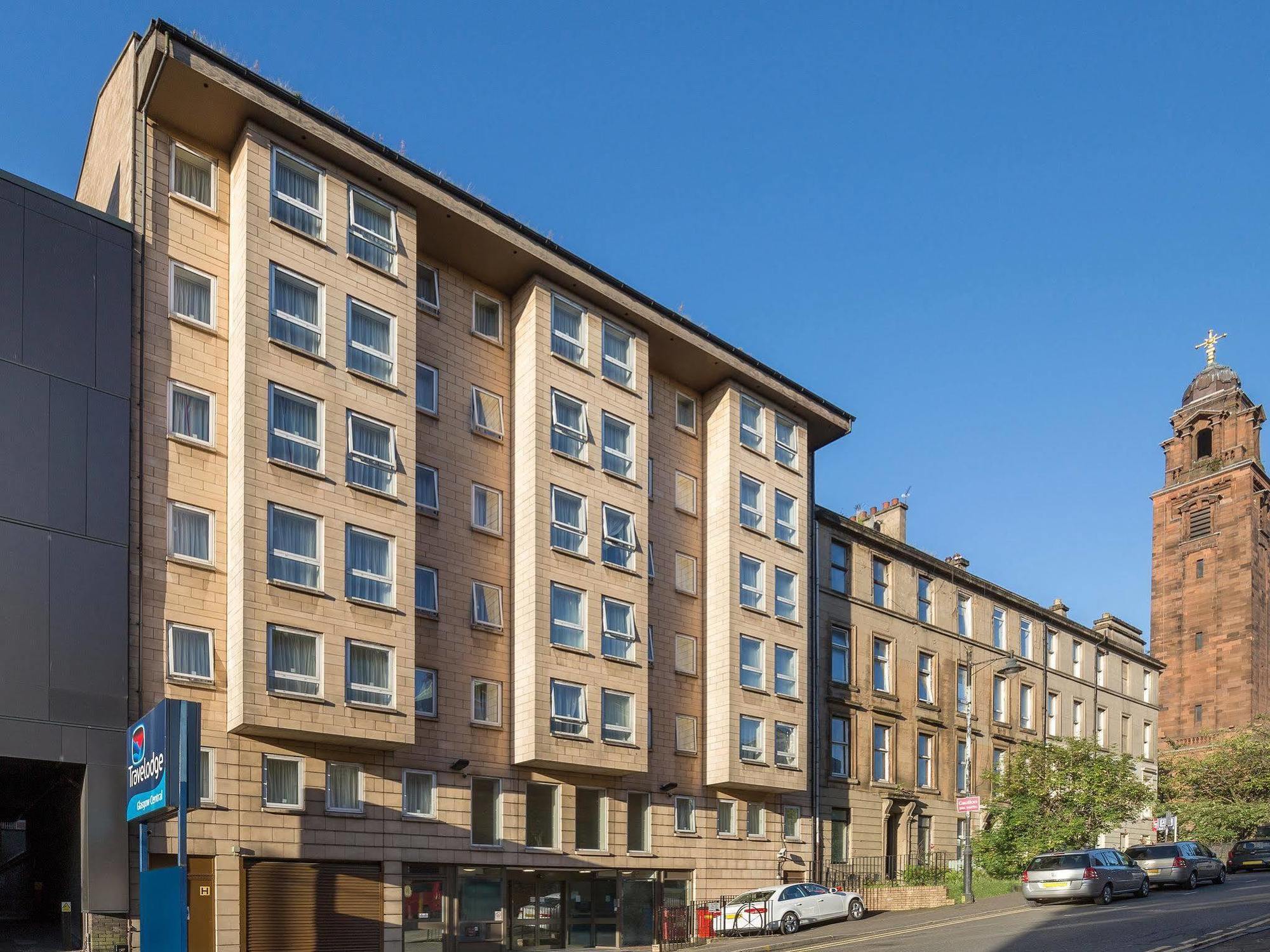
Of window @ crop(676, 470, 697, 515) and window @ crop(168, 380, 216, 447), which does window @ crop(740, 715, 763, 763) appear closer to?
window @ crop(676, 470, 697, 515)

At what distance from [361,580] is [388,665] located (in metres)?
2.06

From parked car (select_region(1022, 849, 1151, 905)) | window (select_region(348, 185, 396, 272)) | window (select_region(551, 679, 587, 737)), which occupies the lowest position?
parked car (select_region(1022, 849, 1151, 905))

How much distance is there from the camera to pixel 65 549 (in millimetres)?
25547

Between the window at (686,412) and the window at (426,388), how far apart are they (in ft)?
33.0

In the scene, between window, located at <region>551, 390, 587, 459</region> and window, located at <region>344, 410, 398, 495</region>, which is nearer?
window, located at <region>344, 410, 398, 495</region>

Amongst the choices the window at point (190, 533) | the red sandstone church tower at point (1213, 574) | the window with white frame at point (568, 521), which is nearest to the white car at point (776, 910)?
the window with white frame at point (568, 521)

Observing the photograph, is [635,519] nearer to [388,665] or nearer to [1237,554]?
[388,665]

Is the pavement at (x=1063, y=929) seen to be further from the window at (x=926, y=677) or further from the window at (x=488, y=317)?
the window at (x=488, y=317)

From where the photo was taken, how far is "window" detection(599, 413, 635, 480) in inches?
1463

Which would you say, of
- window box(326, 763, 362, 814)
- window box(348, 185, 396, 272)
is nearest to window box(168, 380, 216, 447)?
window box(348, 185, 396, 272)

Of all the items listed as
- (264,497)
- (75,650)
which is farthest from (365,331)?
(75,650)

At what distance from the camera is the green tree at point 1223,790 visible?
221ft

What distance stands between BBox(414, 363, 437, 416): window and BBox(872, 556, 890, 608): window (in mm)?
22019

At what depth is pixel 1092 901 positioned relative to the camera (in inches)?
1428
